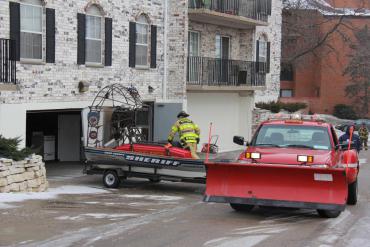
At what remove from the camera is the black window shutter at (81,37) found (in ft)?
62.4

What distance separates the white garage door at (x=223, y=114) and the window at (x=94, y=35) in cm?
637

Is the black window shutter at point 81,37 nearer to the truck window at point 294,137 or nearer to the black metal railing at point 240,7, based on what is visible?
the black metal railing at point 240,7

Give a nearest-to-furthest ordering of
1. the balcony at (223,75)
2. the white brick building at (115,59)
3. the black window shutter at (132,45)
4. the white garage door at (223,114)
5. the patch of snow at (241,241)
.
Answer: the patch of snow at (241,241) < the white brick building at (115,59) < the black window shutter at (132,45) < the balcony at (223,75) < the white garage door at (223,114)

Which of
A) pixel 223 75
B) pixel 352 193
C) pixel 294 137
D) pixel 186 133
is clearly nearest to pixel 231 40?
pixel 223 75

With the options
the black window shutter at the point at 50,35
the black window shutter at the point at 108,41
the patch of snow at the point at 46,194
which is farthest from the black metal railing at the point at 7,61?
the black window shutter at the point at 108,41

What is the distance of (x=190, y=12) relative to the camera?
24.0 meters

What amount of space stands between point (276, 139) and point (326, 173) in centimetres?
195

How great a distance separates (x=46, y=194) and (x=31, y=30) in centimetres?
544

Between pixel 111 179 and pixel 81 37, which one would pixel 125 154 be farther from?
pixel 81 37

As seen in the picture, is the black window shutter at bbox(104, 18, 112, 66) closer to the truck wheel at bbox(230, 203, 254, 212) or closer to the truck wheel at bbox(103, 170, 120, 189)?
the truck wheel at bbox(103, 170, 120, 189)

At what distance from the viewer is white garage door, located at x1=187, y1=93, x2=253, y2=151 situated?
87.6 ft

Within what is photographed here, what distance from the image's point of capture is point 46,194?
45.7 feet

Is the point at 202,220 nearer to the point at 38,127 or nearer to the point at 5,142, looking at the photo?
the point at 5,142

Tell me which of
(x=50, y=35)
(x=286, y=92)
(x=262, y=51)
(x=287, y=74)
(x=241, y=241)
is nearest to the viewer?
(x=241, y=241)
